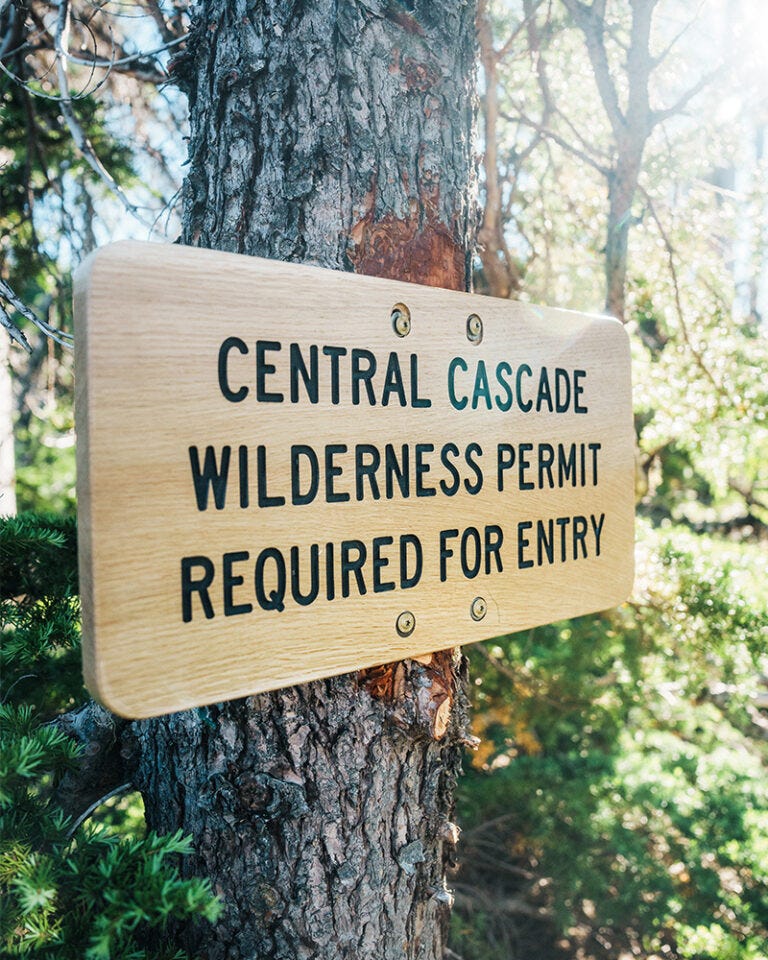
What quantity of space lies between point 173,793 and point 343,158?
1085 millimetres

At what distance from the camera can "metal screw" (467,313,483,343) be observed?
1.15m

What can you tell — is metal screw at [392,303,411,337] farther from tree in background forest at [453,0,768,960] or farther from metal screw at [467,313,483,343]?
tree in background forest at [453,0,768,960]

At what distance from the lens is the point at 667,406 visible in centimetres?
250

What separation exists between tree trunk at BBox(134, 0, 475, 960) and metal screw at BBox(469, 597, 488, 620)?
5.1 inches

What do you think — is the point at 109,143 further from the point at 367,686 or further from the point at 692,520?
the point at 692,520

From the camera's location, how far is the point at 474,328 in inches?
45.6

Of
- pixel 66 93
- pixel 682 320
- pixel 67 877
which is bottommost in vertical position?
pixel 67 877

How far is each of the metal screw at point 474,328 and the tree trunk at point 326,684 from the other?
174 mm

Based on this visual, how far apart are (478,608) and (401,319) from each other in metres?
0.45

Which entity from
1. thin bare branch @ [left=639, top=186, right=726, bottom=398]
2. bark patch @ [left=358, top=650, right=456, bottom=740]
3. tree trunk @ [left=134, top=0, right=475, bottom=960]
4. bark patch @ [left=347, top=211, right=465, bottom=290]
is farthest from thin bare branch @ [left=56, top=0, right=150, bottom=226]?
thin bare branch @ [left=639, top=186, right=726, bottom=398]

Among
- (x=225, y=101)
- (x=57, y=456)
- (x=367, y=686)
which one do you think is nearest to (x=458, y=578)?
(x=367, y=686)

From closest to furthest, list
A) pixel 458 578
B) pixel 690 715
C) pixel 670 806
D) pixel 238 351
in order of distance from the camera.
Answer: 1. pixel 238 351
2. pixel 458 578
3. pixel 670 806
4. pixel 690 715

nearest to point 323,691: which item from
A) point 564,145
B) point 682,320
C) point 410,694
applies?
point 410,694

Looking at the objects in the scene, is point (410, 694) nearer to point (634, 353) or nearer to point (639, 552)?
point (639, 552)
